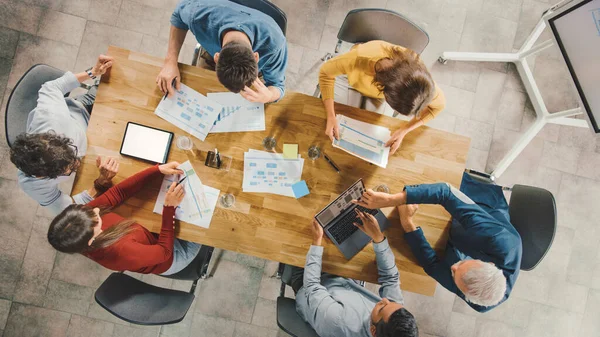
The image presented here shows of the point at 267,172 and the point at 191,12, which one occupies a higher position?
the point at 191,12

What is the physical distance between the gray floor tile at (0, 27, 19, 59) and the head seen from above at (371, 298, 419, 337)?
328 cm

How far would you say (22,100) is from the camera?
193 centimetres

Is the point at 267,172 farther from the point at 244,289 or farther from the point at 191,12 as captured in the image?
the point at 244,289

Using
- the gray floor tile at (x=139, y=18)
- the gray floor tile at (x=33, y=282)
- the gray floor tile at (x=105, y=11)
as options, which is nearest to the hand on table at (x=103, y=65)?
the gray floor tile at (x=139, y=18)

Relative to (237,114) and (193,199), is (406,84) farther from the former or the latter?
(193,199)

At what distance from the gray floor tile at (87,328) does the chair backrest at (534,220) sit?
297cm

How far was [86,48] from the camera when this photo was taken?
9.57ft

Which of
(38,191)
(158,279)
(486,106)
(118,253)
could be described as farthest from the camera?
(486,106)

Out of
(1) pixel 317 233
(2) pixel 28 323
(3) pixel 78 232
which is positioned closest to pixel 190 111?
(3) pixel 78 232

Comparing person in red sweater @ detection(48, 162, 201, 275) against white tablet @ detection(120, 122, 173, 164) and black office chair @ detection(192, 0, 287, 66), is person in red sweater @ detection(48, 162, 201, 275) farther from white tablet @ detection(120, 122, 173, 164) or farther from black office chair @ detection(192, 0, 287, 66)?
black office chair @ detection(192, 0, 287, 66)

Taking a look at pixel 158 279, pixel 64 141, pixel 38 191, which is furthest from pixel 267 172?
pixel 158 279

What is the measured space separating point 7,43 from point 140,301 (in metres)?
2.41

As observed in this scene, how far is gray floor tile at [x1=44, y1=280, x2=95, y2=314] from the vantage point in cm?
279

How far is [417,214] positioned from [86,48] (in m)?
2.80
